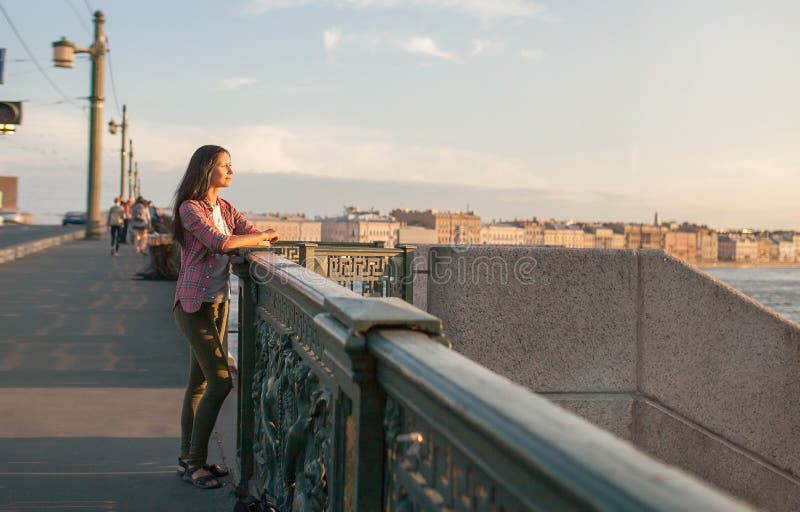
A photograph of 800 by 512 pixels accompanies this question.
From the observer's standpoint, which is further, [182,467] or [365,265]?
[365,265]

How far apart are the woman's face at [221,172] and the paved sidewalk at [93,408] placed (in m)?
1.59

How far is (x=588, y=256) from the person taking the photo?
6719 millimetres

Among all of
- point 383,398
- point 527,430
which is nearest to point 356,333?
point 383,398

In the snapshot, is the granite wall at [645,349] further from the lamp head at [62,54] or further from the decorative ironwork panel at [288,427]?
the lamp head at [62,54]

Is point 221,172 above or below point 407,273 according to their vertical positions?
above

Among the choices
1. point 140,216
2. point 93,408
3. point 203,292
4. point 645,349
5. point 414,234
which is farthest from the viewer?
point 414,234

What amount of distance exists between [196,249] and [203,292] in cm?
23

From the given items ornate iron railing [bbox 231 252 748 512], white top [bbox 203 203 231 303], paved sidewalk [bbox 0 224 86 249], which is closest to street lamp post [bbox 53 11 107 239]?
paved sidewalk [bbox 0 224 86 249]

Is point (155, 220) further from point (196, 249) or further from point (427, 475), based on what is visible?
point (427, 475)

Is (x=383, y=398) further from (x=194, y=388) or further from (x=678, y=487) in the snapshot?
(x=194, y=388)

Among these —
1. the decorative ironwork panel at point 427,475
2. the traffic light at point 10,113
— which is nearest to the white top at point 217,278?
the decorative ironwork panel at point 427,475

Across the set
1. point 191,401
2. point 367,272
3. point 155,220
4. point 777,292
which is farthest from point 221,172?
point 777,292

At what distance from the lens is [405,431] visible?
1.89 metres

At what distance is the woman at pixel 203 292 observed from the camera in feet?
14.1
